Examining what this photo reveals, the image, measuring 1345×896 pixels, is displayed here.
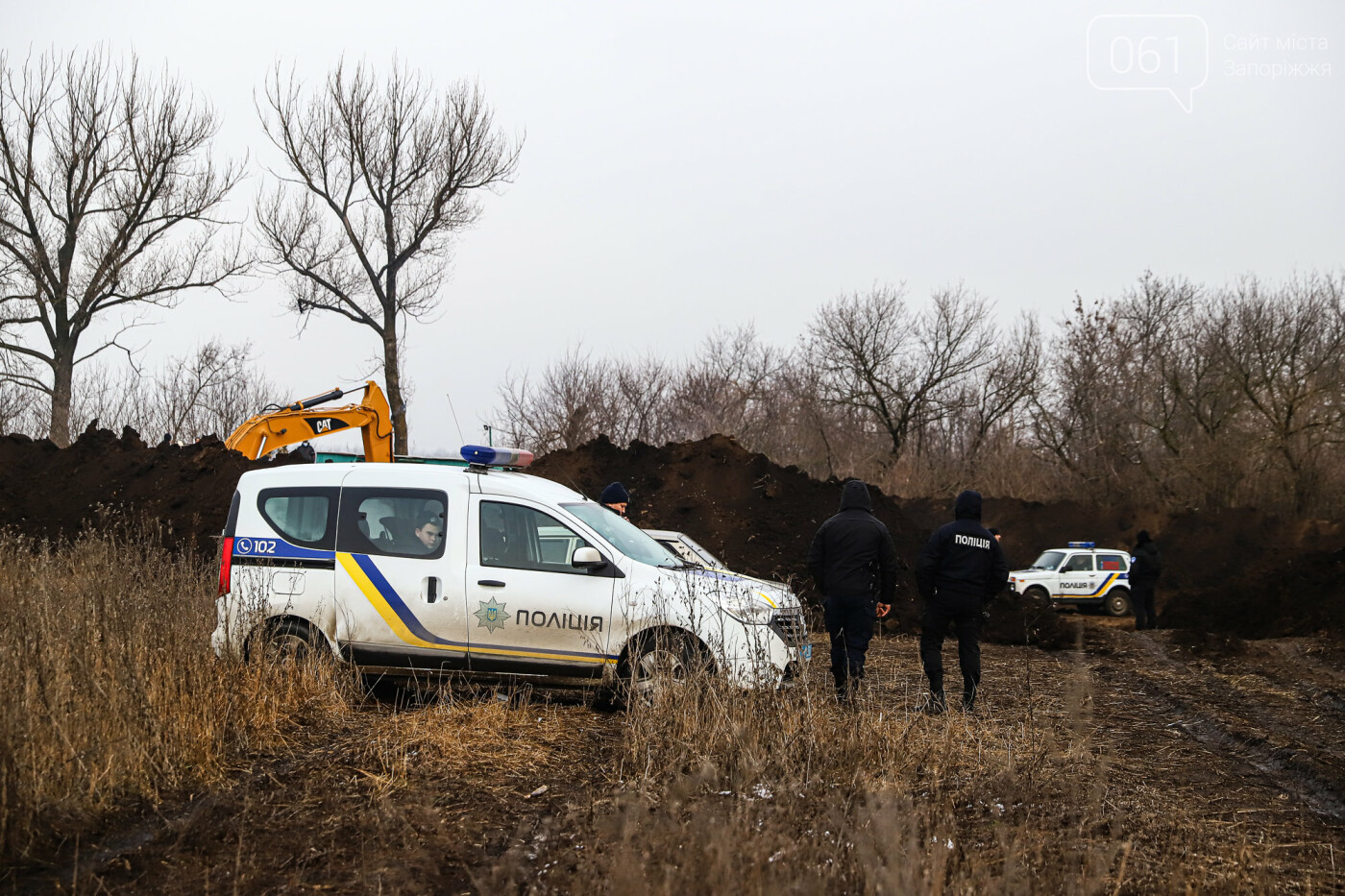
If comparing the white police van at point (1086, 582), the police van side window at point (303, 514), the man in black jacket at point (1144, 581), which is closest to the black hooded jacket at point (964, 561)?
the police van side window at point (303, 514)

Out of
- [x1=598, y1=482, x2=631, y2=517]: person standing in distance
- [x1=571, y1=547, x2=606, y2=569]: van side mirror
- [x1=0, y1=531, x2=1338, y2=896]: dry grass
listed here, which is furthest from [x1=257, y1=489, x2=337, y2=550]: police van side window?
[x1=598, y1=482, x2=631, y2=517]: person standing in distance

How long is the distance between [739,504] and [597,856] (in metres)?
15.6

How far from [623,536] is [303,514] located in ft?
8.21

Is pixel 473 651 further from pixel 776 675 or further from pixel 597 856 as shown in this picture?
pixel 597 856

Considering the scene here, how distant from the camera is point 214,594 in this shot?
8.43 metres

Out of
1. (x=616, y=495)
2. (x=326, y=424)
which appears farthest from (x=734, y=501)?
(x=326, y=424)

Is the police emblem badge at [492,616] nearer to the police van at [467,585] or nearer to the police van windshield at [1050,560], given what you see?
the police van at [467,585]

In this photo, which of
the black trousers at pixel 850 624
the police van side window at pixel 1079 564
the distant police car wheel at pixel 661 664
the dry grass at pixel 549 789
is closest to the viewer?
the dry grass at pixel 549 789

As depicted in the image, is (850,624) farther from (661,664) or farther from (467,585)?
(467,585)

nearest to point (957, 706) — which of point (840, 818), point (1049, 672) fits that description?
point (1049, 672)

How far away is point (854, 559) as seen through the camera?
8.34m

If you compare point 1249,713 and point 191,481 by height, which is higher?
point 191,481

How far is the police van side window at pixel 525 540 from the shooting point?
7.82 m

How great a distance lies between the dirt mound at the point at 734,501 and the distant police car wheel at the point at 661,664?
32.0 feet
